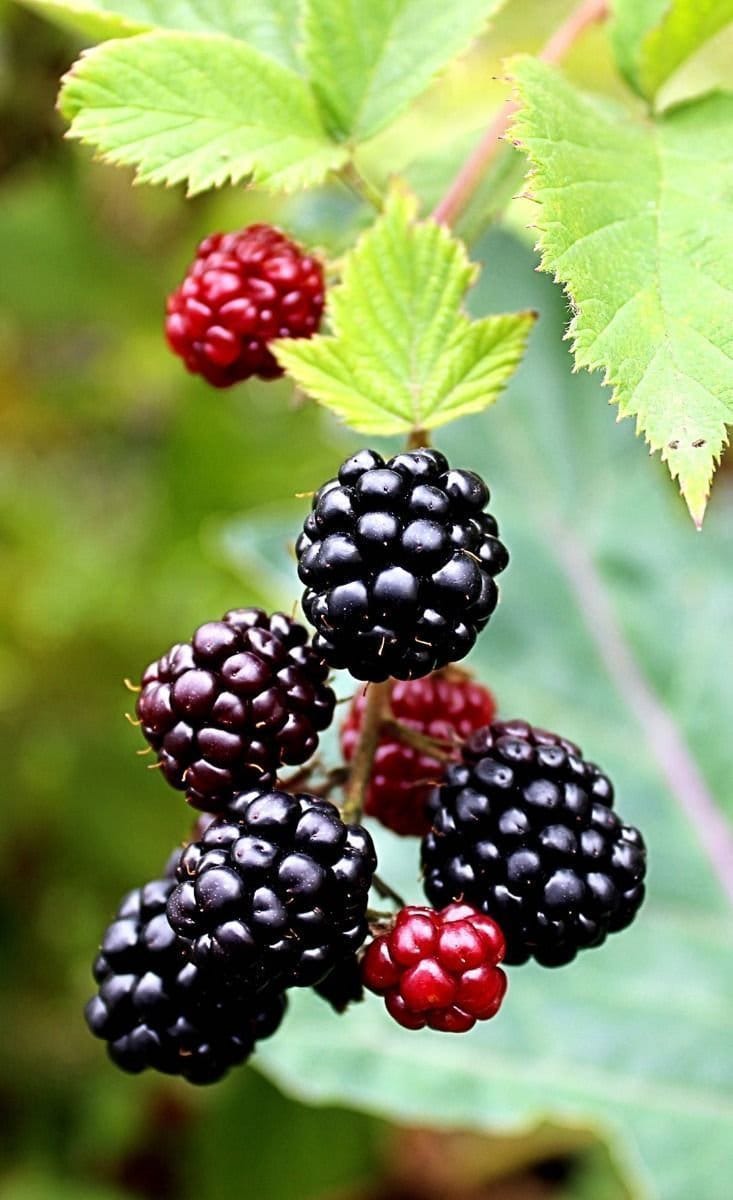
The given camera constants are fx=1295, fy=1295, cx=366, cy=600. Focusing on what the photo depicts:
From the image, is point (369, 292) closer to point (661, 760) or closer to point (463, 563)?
point (463, 563)

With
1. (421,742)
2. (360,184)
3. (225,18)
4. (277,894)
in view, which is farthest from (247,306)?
(277,894)

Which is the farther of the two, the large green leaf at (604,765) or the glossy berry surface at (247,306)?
the large green leaf at (604,765)

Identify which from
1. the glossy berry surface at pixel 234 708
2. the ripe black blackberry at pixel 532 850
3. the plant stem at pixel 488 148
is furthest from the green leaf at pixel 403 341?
the ripe black blackberry at pixel 532 850

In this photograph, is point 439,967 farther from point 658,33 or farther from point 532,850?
point 658,33

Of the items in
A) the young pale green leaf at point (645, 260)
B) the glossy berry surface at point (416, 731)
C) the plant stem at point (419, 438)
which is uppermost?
the young pale green leaf at point (645, 260)

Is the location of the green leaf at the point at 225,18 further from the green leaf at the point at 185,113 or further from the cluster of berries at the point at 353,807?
the cluster of berries at the point at 353,807

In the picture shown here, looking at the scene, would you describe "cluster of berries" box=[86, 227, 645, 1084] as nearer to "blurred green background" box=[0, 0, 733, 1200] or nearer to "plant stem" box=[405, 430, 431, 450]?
"plant stem" box=[405, 430, 431, 450]

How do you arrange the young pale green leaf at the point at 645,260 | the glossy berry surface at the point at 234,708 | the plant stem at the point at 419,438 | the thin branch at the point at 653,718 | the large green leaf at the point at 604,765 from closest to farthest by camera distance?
the young pale green leaf at the point at 645,260 → the glossy berry surface at the point at 234,708 → the plant stem at the point at 419,438 → the large green leaf at the point at 604,765 → the thin branch at the point at 653,718

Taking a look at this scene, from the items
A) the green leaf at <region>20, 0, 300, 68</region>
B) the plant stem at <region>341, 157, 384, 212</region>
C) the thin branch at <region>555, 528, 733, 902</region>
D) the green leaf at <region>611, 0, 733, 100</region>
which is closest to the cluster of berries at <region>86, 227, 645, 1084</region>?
the plant stem at <region>341, 157, 384, 212</region>
